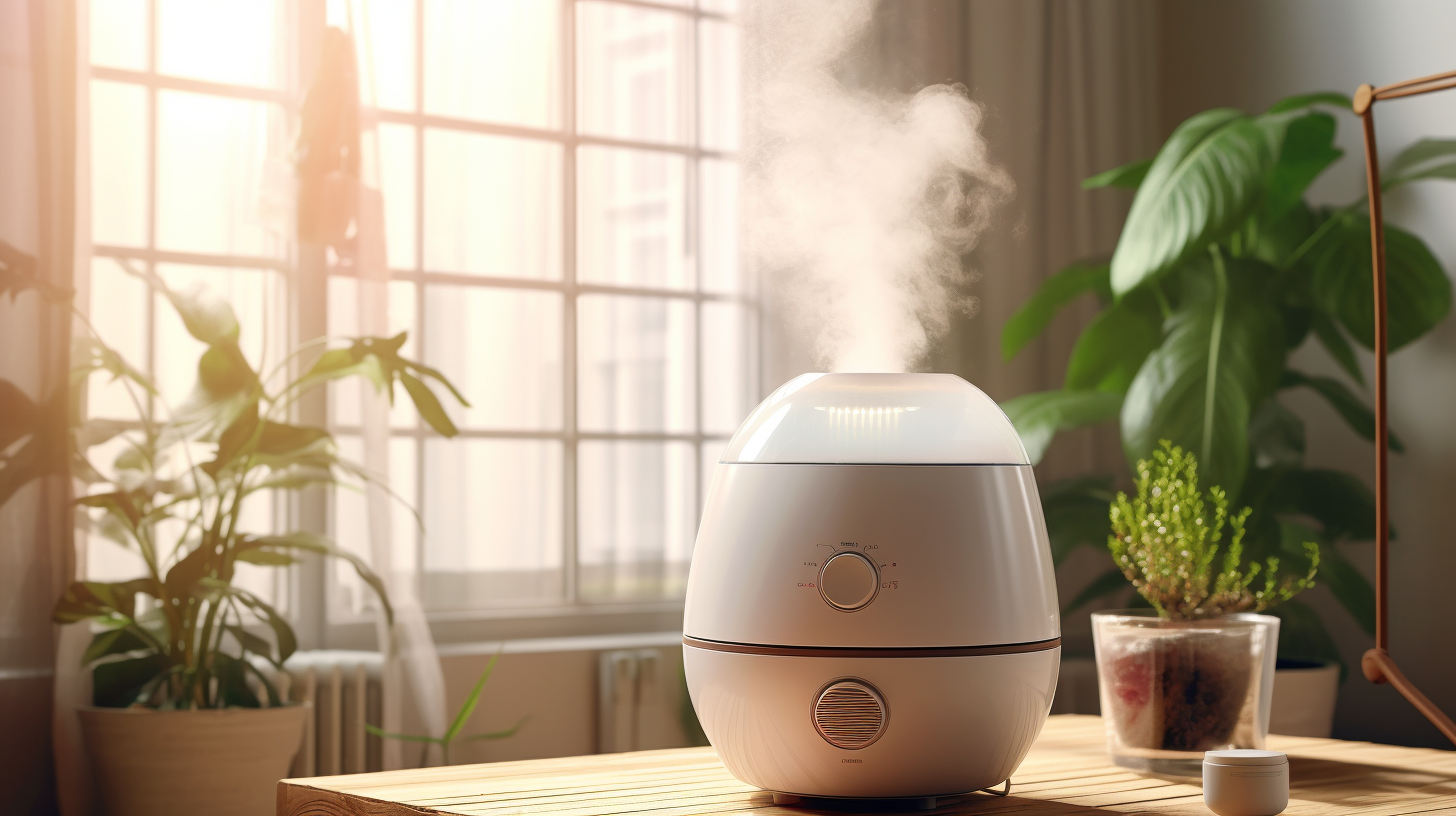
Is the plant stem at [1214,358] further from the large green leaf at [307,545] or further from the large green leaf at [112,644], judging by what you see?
the large green leaf at [112,644]

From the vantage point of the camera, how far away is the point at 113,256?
5.57 ft

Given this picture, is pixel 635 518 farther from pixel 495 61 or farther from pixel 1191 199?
pixel 1191 199

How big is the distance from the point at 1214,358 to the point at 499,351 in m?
1.01

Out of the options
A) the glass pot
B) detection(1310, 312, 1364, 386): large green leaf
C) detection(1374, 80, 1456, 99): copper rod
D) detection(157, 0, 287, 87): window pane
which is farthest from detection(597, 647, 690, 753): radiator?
detection(1374, 80, 1456, 99): copper rod

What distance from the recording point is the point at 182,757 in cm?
145

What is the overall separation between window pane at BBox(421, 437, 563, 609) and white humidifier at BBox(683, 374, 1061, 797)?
132cm

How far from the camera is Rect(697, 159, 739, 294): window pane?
90.0 inches

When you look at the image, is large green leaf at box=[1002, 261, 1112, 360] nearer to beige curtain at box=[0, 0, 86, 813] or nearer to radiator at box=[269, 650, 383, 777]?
radiator at box=[269, 650, 383, 777]

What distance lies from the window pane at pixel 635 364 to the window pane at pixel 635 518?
1.8 inches

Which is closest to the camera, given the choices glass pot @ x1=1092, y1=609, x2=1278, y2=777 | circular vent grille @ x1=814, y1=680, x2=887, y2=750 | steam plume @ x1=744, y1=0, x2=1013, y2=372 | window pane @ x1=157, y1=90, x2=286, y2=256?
circular vent grille @ x1=814, y1=680, x2=887, y2=750

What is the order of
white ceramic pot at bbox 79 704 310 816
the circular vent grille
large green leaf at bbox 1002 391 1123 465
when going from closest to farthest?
the circular vent grille
white ceramic pot at bbox 79 704 310 816
large green leaf at bbox 1002 391 1123 465

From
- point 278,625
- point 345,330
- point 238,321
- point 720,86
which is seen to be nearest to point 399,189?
point 345,330

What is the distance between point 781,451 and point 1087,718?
1.86 ft

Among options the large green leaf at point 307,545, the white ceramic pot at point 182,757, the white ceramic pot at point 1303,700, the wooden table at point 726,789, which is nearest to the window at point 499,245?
the large green leaf at point 307,545
